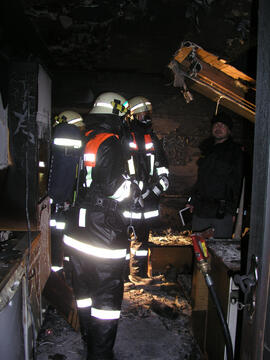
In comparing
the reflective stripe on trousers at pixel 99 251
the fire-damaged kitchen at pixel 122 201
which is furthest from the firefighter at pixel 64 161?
the reflective stripe on trousers at pixel 99 251

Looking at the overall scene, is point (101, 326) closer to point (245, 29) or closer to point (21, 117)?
point (21, 117)

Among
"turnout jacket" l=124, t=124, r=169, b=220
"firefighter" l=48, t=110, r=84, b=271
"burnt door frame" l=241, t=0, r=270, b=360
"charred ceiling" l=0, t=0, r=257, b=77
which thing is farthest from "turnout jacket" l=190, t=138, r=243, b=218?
"burnt door frame" l=241, t=0, r=270, b=360

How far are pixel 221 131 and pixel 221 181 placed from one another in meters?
0.70

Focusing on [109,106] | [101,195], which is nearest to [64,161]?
[101,195]

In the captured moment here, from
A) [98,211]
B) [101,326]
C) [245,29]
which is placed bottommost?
[101,326]

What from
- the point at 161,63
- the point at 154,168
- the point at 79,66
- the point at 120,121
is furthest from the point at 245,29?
the point at 79,66

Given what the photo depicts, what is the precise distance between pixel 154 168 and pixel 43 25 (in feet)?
8.35

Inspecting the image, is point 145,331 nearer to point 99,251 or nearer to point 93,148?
point 99,251

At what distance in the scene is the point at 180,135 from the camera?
20.5 feet

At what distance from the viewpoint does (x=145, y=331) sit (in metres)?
3.06

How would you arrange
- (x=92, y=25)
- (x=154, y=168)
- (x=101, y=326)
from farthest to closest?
(x=154, y=168) < (x=92, y=25) < (x=101, y=326)

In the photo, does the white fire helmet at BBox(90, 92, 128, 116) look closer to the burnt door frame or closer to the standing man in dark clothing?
the standing man in dark clothing

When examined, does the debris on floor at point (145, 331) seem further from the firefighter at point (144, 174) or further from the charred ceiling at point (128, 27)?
the charred ceiling at point (128, 27)

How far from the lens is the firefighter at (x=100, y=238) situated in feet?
7.86
